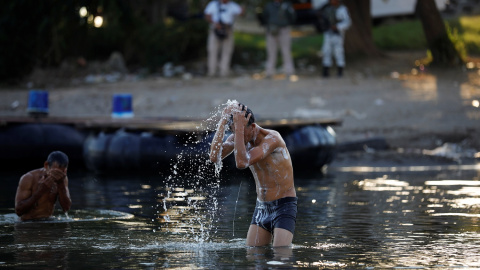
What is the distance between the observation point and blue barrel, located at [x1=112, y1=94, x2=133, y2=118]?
20938mm

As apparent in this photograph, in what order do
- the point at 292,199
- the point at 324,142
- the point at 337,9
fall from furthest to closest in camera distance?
the point at 337,9
the point at 324,142
the point at 292,199

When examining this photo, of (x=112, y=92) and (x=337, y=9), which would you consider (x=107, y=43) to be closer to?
(x=112, y=92)

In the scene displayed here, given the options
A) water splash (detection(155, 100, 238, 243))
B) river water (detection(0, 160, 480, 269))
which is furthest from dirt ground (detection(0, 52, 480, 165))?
river water (detection(0, 160, 480, 269))

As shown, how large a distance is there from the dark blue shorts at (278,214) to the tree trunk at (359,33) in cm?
1943

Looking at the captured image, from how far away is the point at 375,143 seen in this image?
21.1 metres

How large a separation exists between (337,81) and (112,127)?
9.17 m

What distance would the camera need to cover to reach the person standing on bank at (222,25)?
25406 millimetres

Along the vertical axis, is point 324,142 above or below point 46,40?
below

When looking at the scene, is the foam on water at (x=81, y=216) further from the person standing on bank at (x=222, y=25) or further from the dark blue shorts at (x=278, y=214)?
the person standing on bank at (x=222, y=25)

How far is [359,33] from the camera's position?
93.8ft

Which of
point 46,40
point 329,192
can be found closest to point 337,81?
point 46,40

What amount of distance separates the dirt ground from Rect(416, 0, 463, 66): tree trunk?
0.56 metres

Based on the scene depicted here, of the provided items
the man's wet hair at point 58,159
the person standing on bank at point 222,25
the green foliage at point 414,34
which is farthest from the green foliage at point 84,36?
the man's wet hair at point 58,159

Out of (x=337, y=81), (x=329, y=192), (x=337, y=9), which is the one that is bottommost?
(x=329, y=192)
